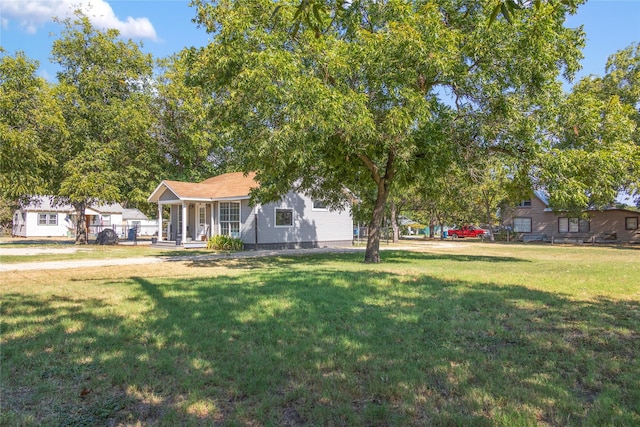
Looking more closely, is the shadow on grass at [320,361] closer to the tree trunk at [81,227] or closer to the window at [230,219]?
the window at [230,219]

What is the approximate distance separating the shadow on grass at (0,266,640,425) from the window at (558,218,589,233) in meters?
35.2

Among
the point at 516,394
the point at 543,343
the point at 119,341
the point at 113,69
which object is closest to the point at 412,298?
the point at 543,343

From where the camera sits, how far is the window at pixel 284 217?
2336 centimetres

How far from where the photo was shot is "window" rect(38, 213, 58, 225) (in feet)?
142

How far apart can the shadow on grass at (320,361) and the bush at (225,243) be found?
14.5 metres

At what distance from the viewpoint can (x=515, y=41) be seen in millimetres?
12391

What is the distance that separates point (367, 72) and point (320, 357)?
9296mm

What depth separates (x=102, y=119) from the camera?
85.4 ft

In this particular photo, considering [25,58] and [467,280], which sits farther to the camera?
[25,58]

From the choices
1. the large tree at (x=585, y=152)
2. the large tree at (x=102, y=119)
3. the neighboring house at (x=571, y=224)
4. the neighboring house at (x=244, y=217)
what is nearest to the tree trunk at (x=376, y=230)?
the large tree at (x=585, y=152)

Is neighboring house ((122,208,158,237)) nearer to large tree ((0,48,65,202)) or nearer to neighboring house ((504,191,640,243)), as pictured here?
large tree ((0,48,65,202))

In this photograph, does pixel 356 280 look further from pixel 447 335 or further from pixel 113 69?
pixel 113 69

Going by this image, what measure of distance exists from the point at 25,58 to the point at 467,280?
22632 mm

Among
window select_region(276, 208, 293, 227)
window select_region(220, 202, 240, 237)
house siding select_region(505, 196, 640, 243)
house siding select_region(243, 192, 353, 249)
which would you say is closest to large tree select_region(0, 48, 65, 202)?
window select_region(220, 202, 240, 237)
